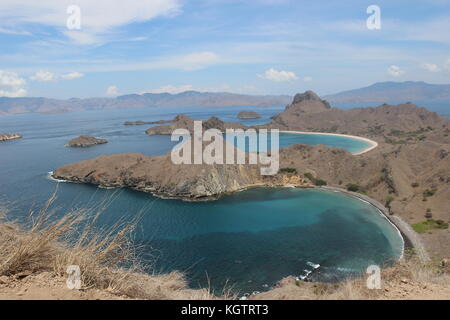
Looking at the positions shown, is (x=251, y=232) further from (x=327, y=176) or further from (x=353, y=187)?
(x=327, y=176)

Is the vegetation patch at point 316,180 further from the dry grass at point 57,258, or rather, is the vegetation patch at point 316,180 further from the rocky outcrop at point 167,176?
the dry grass at point 57,258

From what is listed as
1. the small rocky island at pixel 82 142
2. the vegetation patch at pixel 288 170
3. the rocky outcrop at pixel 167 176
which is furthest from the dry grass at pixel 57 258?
the small rocky island at pixel 82 142

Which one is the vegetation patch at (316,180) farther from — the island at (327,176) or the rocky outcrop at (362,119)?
the rocky outcrop at (362,119)

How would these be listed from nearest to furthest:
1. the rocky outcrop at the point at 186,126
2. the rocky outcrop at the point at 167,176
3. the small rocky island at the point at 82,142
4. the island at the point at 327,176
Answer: the island at the point at 327,176, the rocky outcrop at the point at 167,176, the small rocky island at the point at 82,142, the rocky outcrop at the point at 186,126

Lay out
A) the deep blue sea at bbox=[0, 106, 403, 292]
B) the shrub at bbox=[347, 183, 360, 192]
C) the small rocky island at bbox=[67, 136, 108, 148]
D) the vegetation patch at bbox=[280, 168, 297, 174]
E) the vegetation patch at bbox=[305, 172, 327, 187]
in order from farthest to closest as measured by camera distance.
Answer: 1. the small rocky island at bbox=[67, 136, 108, 148]
2. the vegetation patch at bbox=[280, 168, 297, 174]
3. the vegetation patch at bbox=[305, 172, 327, 187]
4. the shrub at bbox=[347, 183, 360, 192]
5. the deep blue sea at bbox=[0, 106, 403, 292]

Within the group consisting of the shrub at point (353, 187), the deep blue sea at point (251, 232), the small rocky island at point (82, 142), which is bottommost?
the deep blue sea at point (251, 232)

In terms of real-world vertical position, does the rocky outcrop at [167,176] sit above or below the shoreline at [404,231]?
above

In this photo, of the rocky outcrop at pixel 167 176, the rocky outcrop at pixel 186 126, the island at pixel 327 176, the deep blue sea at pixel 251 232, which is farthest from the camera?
the rocky outcrop at pixel 186 126

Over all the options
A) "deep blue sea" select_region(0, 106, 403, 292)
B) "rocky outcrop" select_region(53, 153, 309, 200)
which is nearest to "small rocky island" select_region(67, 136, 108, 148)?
"rocky outcrop" select_region(53, 153, 309, 200)

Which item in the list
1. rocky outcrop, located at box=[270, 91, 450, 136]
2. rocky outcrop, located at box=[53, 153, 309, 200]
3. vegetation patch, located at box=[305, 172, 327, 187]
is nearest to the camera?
rocky outcrop, located at box=[53, 153, 309, 200]

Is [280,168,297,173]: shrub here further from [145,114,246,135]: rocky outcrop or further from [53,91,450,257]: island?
[145,114,246,135]: rocky outcrop

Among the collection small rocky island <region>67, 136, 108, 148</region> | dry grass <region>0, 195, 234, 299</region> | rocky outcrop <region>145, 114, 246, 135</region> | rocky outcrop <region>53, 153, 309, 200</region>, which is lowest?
rocky outcrop <region>53, 153, 309, 200</region>

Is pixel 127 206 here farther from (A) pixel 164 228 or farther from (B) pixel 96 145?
(B) pixel 96 145

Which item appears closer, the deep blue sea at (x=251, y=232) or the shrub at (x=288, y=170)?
the deep blue sea at (x=251, y=232)
